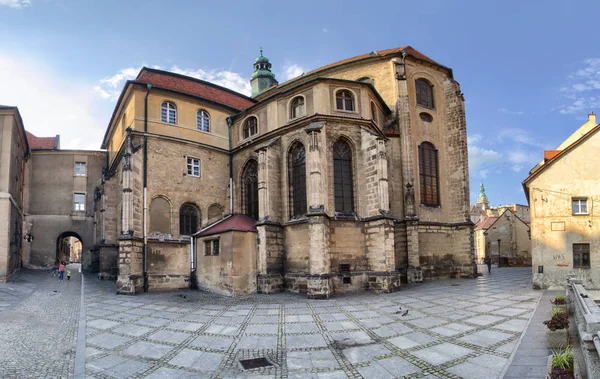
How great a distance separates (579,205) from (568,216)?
0.84 metres

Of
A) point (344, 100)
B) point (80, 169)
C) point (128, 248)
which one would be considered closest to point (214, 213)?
point (128, 248)

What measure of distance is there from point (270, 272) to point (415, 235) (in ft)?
33.8

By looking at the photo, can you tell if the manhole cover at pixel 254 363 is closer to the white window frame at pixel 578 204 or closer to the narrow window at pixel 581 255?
the narrow window at pixel 581 255

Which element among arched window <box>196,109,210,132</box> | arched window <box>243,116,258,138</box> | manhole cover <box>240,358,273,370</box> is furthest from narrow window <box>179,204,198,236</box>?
manhole cover <box>240,358,273,370</box>

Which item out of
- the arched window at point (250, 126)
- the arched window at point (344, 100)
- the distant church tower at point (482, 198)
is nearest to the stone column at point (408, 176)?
the arched window at point (344, 100)

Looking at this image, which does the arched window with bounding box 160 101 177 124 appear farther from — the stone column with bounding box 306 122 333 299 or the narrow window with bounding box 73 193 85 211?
the narrow window with bounding box 73 193 85 211

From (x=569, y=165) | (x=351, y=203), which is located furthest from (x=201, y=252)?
(x=569, y=165)

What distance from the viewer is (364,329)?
11547 millimetres

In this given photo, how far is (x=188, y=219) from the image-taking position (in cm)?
2467

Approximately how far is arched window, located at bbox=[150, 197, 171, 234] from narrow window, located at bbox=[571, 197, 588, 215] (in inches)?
910

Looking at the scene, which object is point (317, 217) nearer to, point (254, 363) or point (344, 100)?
point (344, 100)

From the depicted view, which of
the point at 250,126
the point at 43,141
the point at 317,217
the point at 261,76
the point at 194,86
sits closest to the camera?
the point at 317,217

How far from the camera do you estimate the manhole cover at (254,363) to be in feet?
27.7

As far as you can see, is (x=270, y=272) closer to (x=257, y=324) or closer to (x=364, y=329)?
(x=257, y=324)
